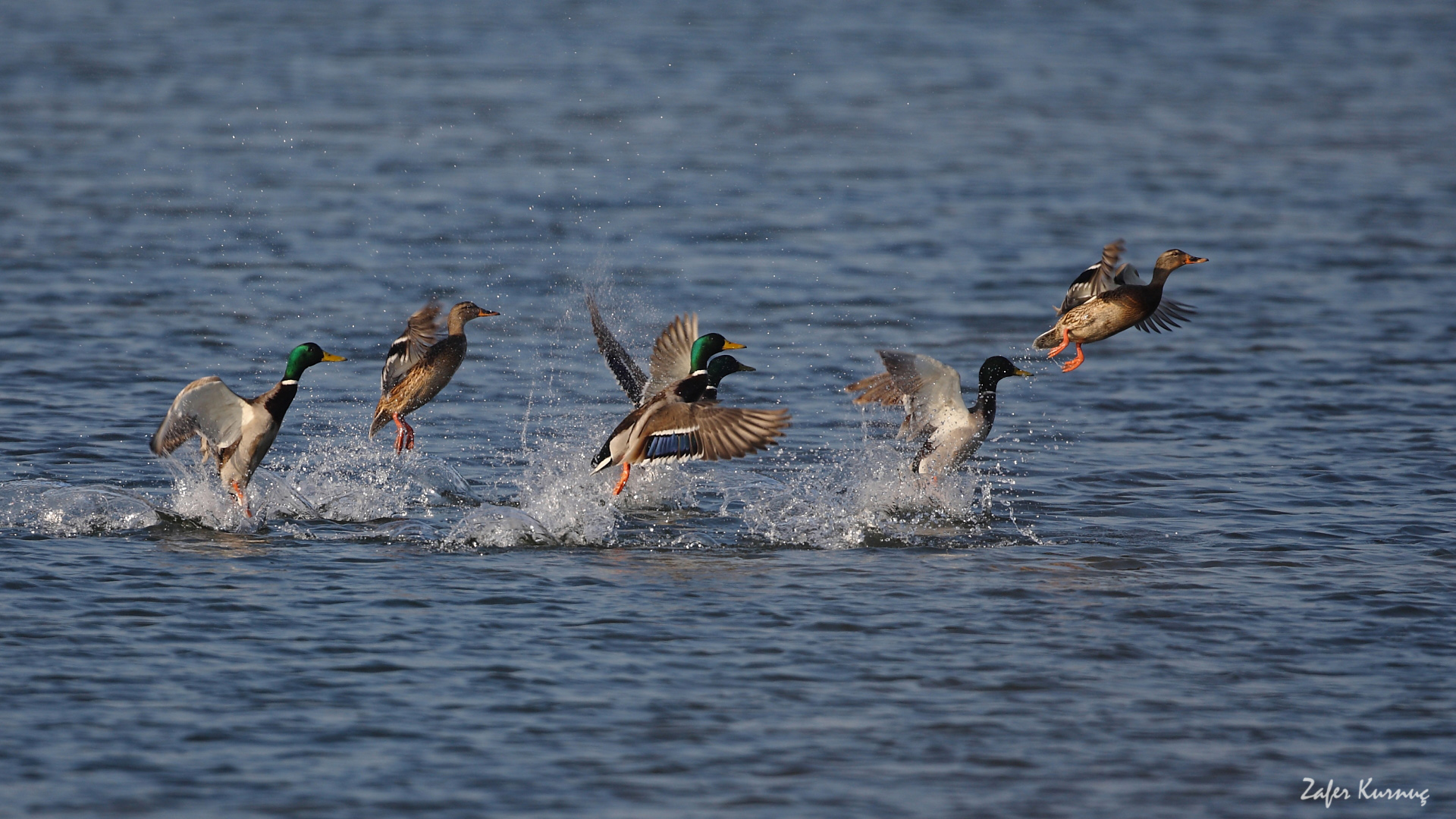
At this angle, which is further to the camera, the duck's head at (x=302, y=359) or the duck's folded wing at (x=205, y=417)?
the duck's head at (x=302, y=359)

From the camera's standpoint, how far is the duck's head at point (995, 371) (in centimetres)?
1085

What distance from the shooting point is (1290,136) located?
26766 mm

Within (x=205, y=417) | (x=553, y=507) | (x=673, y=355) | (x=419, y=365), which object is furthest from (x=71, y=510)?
(x=673, y=355)

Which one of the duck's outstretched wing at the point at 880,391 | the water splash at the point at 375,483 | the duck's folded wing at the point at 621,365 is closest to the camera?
the water splash at the point at 375,483

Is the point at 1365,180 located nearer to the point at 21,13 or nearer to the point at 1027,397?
the point at 1027,397

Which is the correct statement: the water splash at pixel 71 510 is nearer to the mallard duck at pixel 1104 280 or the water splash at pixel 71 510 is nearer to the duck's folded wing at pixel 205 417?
the duck's folded wing at pixel 205 417

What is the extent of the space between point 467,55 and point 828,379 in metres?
22.8

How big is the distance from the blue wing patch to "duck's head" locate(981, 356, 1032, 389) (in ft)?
6.65

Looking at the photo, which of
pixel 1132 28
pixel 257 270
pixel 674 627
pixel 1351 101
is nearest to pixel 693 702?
pixel 674 627

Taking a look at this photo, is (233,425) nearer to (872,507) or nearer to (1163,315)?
(872,507)

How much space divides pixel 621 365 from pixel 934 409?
2.47m

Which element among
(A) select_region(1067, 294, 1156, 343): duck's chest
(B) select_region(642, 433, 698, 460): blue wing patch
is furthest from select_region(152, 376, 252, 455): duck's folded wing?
(A) select_region(1067, 294, 1156, 343): duck's chest

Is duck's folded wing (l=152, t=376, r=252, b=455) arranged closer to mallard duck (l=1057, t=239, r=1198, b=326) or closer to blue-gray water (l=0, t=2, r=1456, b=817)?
blue-gray water (l=0, t=2, r=1456, b=817)

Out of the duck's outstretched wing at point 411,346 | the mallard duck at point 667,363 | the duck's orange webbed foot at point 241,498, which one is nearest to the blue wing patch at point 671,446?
the mallard duck at point 667,363
